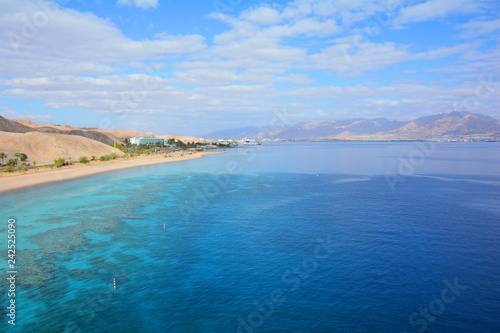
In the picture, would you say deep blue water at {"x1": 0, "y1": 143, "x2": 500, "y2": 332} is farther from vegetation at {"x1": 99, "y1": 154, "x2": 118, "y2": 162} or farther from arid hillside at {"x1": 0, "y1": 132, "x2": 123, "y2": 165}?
arid hillside at {"x1": 0, "y1": 132, "x2": 123, "y2": 165}

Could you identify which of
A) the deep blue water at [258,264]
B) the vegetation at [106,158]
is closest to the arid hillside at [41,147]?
the vegetation at [106,158]

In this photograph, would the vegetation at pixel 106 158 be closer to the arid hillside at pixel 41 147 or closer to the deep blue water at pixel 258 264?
the arid hillside at pixel 41 147

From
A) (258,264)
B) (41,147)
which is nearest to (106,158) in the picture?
(41,147)

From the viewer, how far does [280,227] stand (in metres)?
45.0

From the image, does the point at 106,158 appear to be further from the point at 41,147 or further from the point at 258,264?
the point at 258,264

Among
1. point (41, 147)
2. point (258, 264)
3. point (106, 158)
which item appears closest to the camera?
point (258, 264)

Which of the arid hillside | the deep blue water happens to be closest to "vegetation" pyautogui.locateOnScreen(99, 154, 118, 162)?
the arid hillside

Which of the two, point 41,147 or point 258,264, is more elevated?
point 41,147

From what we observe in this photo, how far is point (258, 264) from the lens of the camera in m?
32.2

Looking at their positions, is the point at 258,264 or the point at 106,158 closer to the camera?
the point at 258,264

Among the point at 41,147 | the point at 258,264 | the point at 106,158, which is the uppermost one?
the point at 41,147

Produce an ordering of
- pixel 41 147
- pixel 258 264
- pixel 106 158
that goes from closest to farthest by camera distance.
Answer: pixel 258 264 → pixel 106 158 → pixel 41 147

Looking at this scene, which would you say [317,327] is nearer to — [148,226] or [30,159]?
[148,226]

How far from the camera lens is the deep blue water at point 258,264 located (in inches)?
899
